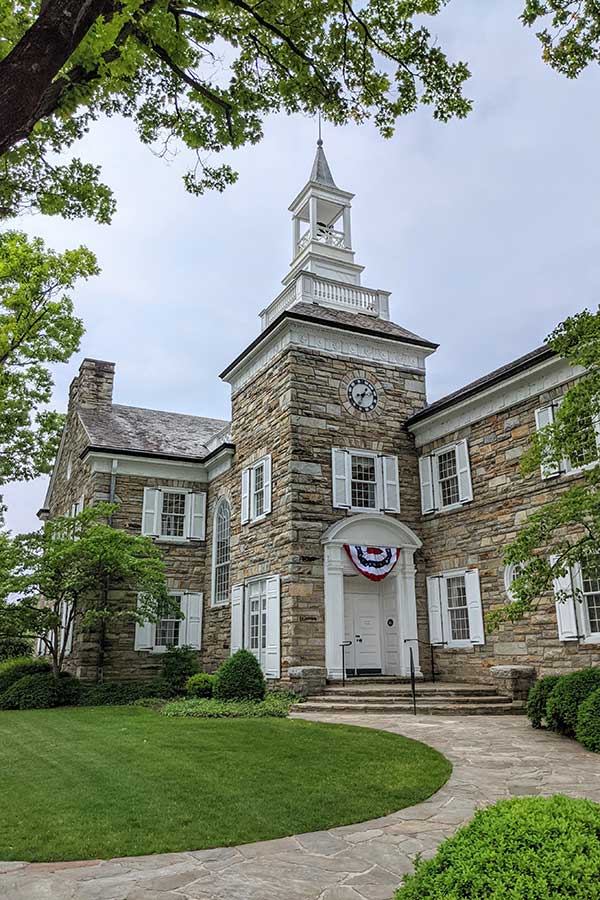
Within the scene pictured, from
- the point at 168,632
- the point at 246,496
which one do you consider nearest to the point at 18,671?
the point at 168,632

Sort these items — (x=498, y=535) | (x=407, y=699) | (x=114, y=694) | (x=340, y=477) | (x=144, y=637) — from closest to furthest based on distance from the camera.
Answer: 1. (x=407, y=699)
2. (x=498, y=535)
3. (x=340, y=477)
4. (x=114, y=694)
5. (x=144, y=637)

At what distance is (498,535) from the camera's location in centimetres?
1340

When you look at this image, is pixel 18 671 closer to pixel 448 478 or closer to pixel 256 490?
pixel 256 490

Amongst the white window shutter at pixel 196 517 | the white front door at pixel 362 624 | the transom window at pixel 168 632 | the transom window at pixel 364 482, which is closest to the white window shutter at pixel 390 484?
the transom window at pixel 364 482

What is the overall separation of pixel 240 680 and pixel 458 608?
16.1 ft

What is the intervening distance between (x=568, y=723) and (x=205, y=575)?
12.3 meters

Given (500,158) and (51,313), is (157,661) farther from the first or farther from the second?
(500,158)

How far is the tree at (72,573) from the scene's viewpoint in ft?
50.5

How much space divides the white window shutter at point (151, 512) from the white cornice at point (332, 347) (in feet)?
14.1

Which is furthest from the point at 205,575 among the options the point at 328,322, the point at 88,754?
the point at 88,754

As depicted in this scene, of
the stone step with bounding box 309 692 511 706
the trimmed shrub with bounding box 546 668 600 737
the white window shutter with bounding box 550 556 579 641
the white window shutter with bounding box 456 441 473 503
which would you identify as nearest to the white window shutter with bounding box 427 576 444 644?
the white window shutter with bounding box 456 441 473 503

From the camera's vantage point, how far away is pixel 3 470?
22281 millimetres

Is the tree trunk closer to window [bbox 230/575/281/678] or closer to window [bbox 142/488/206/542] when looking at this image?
window [bbox 230/575/281/678]

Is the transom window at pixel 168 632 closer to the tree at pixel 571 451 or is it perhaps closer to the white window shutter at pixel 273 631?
the white window shutter at pixel 273 631
